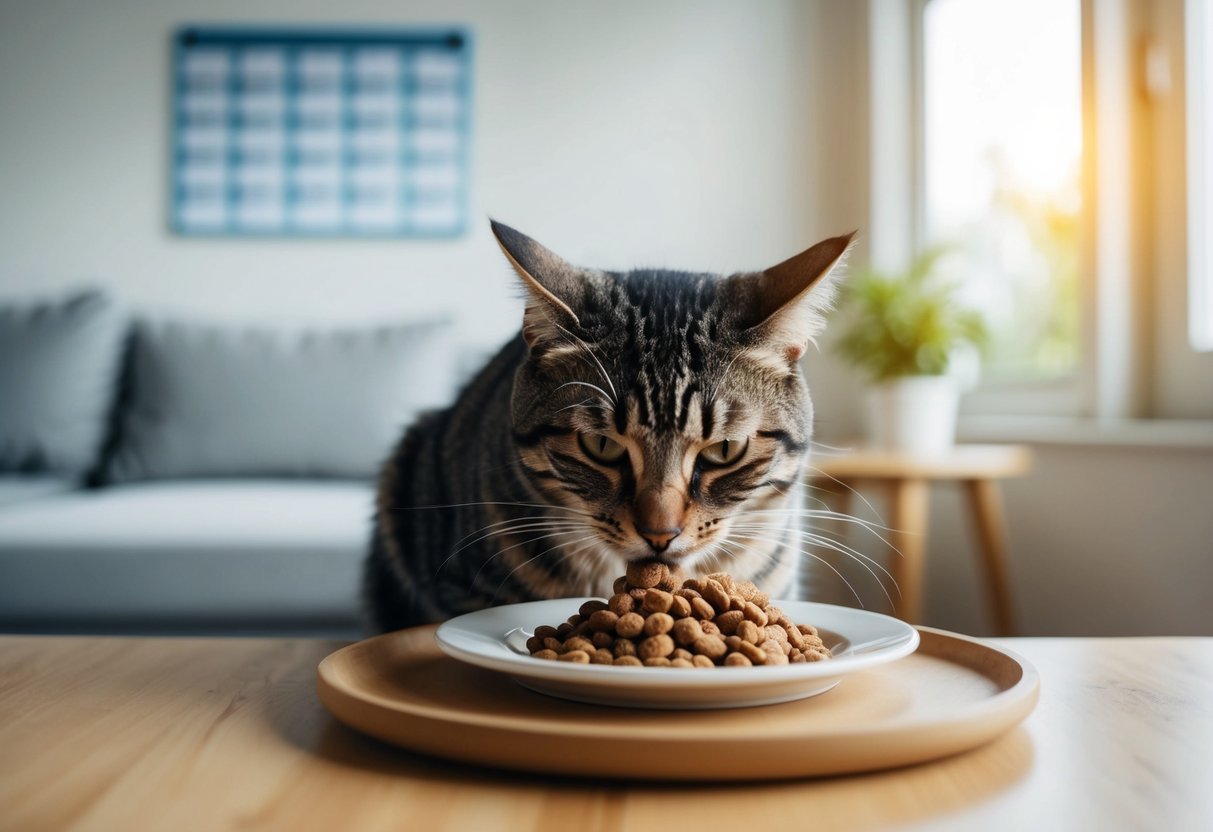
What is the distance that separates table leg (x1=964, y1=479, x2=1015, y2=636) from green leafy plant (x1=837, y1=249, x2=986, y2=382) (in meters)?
0.30

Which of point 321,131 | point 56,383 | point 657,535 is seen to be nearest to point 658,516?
point 657,535

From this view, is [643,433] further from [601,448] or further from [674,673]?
[674,673]

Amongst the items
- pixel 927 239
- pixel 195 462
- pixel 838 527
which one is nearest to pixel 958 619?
pixel 838 527

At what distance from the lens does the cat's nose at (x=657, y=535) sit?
75 centimetres

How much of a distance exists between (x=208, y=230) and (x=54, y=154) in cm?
51

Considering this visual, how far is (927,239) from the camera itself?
9.04ft

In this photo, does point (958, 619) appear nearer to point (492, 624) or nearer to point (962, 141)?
point (962, 141)

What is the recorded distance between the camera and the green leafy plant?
2.13 meters

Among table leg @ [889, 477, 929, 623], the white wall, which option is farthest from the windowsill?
the white wall

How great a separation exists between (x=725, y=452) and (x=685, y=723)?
345 millimetres

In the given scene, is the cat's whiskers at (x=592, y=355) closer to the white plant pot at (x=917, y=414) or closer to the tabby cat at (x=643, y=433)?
the tabby cat at (x=643, y=433)

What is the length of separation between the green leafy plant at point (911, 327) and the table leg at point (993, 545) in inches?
11.8

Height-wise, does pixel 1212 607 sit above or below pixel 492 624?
below

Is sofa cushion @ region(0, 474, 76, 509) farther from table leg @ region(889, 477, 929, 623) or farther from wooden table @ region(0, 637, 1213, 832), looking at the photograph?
table leg @ region(889, 477, 929, 623)
